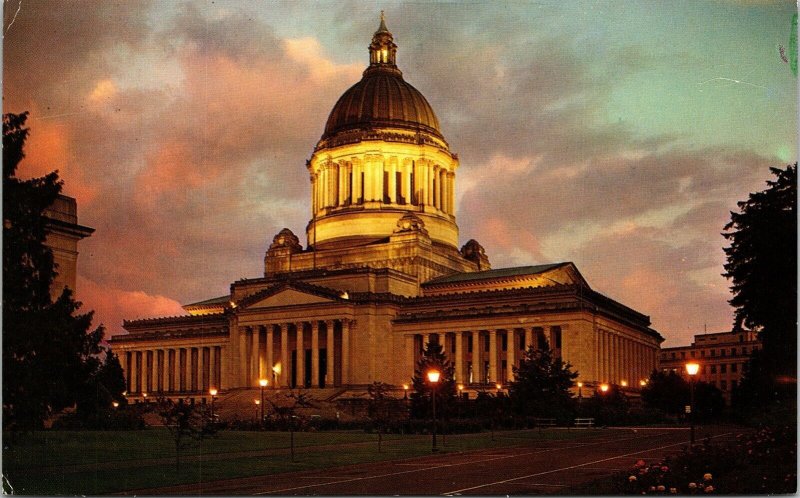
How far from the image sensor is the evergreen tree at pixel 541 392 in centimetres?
8619

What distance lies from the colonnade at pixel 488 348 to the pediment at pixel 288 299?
11681 mm

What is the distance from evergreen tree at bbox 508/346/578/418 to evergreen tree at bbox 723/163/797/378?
2803cm

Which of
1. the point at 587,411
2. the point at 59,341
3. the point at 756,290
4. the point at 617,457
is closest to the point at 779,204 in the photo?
the point at 756,290

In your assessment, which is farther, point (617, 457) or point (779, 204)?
point (779, 204)

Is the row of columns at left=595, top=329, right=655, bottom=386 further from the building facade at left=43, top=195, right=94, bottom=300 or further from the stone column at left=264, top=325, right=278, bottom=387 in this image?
the building facade at left=43, top=195, right=94, bottom=300

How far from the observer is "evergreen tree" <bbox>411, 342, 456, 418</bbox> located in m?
84.6

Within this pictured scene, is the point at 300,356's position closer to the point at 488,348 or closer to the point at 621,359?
the point at 488,348

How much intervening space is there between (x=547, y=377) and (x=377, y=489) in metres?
59.4

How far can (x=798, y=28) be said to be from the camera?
26.5 m

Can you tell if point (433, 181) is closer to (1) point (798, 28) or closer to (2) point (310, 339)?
(2) point (310, 339)

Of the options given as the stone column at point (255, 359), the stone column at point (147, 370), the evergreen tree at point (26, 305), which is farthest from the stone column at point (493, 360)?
the evergreen tree at point (26, 305)

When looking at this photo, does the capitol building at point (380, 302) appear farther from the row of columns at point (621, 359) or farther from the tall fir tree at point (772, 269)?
the tall fir tree at point (772, 269)

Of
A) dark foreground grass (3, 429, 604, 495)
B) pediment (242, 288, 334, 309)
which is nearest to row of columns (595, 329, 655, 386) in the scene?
pediment (242, 288, 334, 309)

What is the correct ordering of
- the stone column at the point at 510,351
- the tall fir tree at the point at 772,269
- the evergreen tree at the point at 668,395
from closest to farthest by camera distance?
1. the tall fir tree at the point at 772,269
2. the evergreen tree at the point at 668,395
3. the stone column at the point at 510,351
